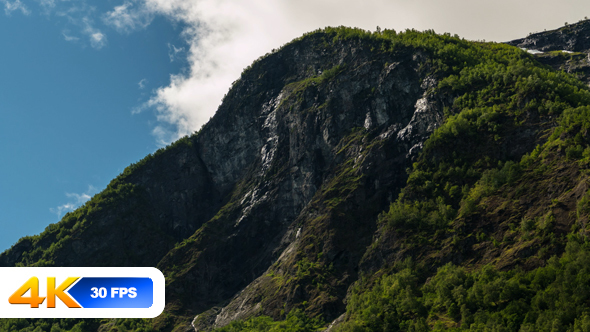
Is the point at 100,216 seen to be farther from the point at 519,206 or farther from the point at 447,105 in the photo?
the point at 519,206

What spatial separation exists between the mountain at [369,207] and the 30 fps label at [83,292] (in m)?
63.1

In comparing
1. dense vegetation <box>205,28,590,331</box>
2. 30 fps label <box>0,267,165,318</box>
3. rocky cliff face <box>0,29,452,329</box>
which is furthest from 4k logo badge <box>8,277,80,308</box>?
rocky cliff face <box>0,29,452,329</box>

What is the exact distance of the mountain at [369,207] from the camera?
90062 millimetres

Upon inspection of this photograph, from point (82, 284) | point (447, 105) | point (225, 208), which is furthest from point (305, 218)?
point (82, 284)

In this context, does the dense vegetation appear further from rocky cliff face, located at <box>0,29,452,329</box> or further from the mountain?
rocky cliff face, located at <box>0,29,452,329</box>

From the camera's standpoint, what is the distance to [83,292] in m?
30.3

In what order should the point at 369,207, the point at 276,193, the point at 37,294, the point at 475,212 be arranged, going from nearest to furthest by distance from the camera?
1. the point at 37,294
2. the point at 475,212
3. the point at 369,207
4. the point at 276,193

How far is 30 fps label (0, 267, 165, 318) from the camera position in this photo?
96.9ft

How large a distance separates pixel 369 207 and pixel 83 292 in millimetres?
104869

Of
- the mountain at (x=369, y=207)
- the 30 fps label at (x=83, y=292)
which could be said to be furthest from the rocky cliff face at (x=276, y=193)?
the 30 fps label at (x=83, y=292)

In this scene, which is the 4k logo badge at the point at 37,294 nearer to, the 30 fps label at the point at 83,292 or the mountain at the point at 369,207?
the 30 fps label at the point at 83,292

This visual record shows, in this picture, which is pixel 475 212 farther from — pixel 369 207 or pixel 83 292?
pixel 83 292

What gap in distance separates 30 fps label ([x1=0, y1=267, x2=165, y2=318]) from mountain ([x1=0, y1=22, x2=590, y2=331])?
6311 cm

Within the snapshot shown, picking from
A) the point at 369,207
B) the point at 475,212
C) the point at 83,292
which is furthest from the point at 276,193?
the point at 83,292
